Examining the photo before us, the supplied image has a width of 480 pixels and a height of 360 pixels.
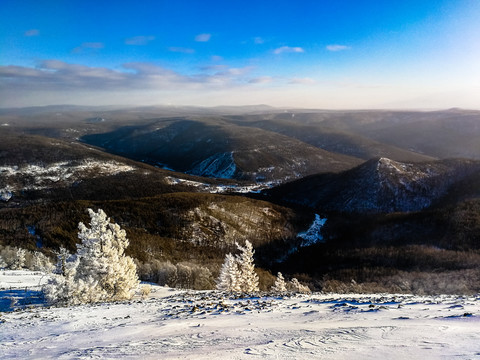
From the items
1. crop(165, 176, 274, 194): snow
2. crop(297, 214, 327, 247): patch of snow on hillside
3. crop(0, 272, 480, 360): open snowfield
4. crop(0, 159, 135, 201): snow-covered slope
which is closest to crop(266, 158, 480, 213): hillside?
crop(297, 214, 327, 247): patch of snow on hillside

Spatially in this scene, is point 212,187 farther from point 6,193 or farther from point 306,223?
point 6,193

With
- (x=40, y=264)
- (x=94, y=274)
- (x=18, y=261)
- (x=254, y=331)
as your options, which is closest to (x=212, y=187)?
(x=40, y=264)

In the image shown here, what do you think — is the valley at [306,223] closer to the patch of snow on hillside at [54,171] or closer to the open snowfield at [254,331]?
the patch of snow on hillside at [54,171]

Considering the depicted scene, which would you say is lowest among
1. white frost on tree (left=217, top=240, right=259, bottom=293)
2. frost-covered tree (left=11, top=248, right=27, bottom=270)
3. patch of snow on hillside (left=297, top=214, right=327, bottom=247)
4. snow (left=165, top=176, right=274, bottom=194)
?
patch of snow on hillside (left=297, top=214, right=327, bottom=247)

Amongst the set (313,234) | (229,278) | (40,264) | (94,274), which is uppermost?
(94,274)

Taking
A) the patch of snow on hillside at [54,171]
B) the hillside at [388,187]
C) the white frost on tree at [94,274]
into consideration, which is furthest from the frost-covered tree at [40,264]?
the patch of snow on hillside at [54,171]

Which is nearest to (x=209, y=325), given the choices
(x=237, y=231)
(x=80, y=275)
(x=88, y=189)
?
(x=80, y=275)

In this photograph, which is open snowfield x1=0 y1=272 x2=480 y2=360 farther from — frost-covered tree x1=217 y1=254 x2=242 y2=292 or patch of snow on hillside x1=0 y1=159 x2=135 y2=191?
patch of snow on hillside x1=0 y1=159 x2=135 y2=191
